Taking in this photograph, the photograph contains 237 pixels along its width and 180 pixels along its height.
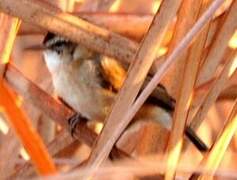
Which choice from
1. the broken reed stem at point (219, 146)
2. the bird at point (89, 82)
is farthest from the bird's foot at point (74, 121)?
the broken reed stem at point (219, 146)

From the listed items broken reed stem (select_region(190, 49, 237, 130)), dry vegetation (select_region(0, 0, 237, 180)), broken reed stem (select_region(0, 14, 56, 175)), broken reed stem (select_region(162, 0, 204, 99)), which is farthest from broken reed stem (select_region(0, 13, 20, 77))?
broken reed stem (select_region(190, 49, 237, 130))

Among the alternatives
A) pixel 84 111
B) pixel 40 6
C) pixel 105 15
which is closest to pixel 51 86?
pixel 84 111

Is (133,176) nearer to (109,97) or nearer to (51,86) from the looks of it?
(109,97)

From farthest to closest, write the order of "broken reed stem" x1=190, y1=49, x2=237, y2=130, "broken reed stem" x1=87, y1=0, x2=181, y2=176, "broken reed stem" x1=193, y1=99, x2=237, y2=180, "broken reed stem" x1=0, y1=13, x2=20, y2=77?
1. "broken reed stem" x1=0, y1=13, x2=20, y2=77
2. "broken reed stem" x1=190, y1=49, x2=237, y2=130
3. "broken reed stem" x1=193, y1=99, x2=237, y2=180
4. "broken reed stem" x1=87, y1=0, x2=181, y2=176

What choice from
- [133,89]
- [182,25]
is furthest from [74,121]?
[133,89]

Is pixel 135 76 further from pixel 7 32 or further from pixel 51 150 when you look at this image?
pixel 51 150

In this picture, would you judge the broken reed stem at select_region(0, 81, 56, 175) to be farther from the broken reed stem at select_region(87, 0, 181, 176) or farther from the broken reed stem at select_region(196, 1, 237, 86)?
the broken reed stem at select_region(196, 1, 237, 86)

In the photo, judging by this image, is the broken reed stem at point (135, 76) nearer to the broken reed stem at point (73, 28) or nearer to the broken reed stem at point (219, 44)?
the broken reed stem at point (73, 28)
